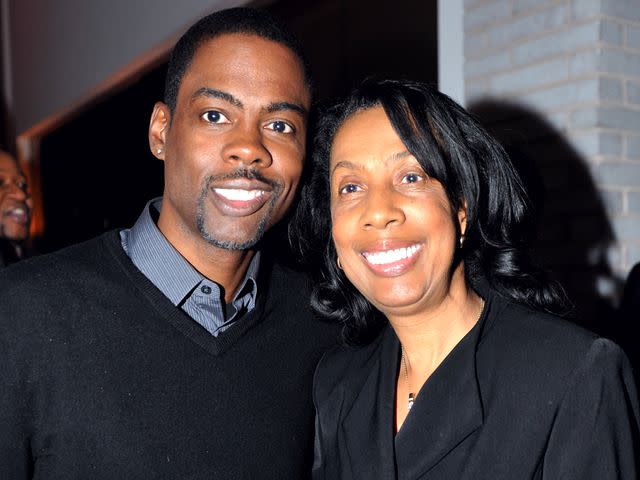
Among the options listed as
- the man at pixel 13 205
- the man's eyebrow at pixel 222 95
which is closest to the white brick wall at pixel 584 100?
the man's eyebrow at pixel 222 95

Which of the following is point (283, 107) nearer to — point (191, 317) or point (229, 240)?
point (229, 240)

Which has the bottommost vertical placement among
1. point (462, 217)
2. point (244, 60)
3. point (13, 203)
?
point (462, 217)

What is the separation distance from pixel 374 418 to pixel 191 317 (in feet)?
1.70

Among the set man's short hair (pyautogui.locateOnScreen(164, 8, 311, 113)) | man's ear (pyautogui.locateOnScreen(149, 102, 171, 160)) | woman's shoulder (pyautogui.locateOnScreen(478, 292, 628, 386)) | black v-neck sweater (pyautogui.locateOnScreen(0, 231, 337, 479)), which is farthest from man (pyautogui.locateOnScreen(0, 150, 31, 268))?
woman's shoulder (pyautogui.locateOnScreen(478, 292, 628, 386))

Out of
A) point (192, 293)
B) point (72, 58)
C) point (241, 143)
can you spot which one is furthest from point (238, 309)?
point (72, 58)

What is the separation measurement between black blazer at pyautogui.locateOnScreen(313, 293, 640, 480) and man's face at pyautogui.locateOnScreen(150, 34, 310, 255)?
55cm

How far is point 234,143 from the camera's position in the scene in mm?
1793

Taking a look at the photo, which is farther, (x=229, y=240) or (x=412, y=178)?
(x=229, y=240)

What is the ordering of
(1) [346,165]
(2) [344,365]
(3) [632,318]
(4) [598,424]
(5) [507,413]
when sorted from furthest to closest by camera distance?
(3) [632,318], (2) [344,365], (1) [346,165], (5) [507,413], (4) [598,424]

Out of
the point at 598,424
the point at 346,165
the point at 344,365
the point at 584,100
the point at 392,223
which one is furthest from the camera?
the point at 584,100

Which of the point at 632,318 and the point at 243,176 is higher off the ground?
the point at 243,176

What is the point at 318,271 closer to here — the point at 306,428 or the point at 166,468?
the point at 306,428

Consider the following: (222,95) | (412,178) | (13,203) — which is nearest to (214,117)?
(222,95)

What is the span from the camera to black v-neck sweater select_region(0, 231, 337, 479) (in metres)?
1.56
